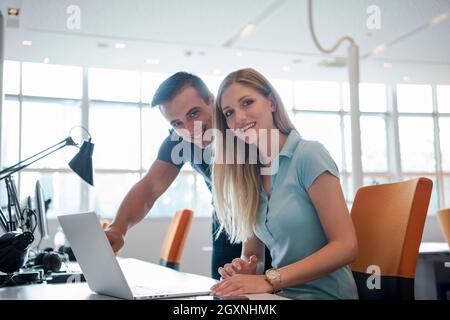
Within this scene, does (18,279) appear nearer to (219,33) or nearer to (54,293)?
(54,293)

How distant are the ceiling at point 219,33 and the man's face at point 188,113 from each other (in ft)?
10.7

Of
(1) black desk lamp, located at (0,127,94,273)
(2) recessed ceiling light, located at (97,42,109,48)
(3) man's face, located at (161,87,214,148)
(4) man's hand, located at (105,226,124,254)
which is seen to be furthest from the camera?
(2) recessed ceiling light, located at (97,42,109,48)

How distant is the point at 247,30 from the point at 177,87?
436 cm

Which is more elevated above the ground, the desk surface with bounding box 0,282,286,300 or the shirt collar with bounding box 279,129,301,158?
the shirt collar with bounding box 279,129,301,158

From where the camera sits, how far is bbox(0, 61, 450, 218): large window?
747 cm

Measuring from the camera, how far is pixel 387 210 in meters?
1.27

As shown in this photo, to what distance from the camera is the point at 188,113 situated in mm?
1793

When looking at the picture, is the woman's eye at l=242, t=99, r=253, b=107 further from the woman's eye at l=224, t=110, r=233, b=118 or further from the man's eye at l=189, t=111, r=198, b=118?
the man's eye at l=189, t=111, r=198, b=118

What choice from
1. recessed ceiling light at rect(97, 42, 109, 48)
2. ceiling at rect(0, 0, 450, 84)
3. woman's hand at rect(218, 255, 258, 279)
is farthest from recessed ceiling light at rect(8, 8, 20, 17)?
woman's hand at rect(218, 255, 258, 279)

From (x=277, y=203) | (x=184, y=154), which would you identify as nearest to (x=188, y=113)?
(x=184, y=154)

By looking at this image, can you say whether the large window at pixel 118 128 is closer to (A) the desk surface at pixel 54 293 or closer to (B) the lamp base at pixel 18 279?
(B) the lamp base at pixel 18 279

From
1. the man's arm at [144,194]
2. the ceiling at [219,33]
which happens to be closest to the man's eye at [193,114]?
the man's arm at [144,194]

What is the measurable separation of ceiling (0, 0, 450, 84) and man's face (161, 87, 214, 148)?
10.7 ft
